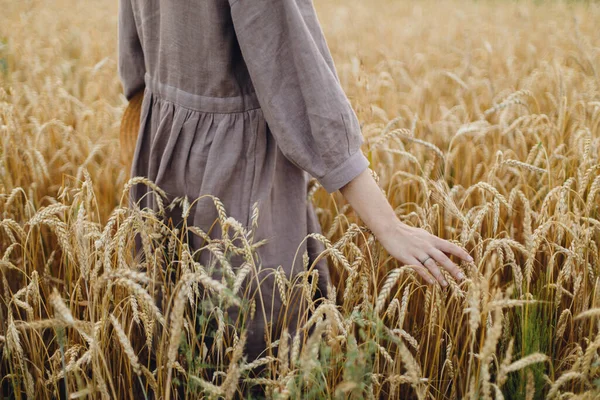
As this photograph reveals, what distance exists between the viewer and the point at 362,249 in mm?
1313

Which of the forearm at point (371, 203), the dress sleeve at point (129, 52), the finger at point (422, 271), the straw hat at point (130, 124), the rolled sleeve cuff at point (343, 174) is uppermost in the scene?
the dress sleeve at point (129, 52)

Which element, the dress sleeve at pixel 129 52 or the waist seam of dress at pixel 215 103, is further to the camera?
the dress sleeve at pixel 129 52

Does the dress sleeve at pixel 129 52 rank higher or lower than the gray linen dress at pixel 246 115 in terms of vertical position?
higher

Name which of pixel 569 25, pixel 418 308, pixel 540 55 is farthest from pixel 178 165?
pixel 569 25

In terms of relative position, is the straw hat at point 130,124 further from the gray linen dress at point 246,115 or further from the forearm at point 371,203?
the forearm at point 371,203

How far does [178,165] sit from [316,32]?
0.41m

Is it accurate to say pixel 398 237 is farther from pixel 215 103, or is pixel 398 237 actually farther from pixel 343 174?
pixel 215 103

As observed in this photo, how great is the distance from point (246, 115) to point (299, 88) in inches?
5.7

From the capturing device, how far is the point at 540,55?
3.27 meters

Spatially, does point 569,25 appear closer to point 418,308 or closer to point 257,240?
point 418,308

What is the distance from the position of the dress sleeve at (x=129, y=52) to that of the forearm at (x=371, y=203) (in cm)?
63

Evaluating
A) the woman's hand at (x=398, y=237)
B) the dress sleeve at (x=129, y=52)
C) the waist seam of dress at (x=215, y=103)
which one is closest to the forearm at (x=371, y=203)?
the woman's hand at (x=398, y=237)

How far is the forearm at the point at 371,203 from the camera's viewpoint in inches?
38.2

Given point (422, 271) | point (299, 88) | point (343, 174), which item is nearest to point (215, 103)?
point (299, 88)
